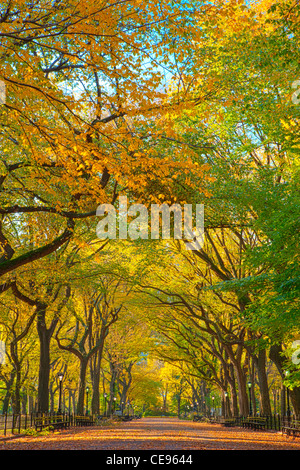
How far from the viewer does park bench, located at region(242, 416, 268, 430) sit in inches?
898

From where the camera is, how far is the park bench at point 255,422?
22.8 metres

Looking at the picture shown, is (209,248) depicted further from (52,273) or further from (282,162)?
(52,273)

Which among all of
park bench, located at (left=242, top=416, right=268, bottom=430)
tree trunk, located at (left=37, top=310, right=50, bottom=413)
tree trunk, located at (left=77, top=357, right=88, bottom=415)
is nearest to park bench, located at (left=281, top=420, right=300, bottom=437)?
park bench, located at (left=242, top=416, right=268, bottom=430)

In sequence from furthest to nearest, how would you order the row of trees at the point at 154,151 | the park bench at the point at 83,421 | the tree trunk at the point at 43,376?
the park bench at the point at 83,421 → the tree trunk at the point at 43,376 → the row of trees at the point at 154,151

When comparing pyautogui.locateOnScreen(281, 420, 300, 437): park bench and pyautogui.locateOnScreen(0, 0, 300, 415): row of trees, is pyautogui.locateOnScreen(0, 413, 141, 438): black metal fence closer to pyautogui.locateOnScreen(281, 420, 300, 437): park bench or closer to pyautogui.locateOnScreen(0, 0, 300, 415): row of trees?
pyautogui.locateOnScreen(0, 0, 300, 415): row of trees

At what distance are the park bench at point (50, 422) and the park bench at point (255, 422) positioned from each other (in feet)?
31.7

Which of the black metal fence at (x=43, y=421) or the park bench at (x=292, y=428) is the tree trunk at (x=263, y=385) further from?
the black metal fence at (x=43, y=421)

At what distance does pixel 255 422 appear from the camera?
23.3m

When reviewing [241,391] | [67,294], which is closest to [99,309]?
[67,294]

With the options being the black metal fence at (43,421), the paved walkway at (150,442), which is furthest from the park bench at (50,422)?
the paved walkway at (150,442)

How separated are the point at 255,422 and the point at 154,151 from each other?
1835 cm

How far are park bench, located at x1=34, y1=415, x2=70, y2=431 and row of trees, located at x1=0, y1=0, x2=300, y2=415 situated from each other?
815 millimetres

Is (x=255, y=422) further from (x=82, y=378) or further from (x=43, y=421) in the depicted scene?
(x=82, y=378)

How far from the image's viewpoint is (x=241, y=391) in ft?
84.8
